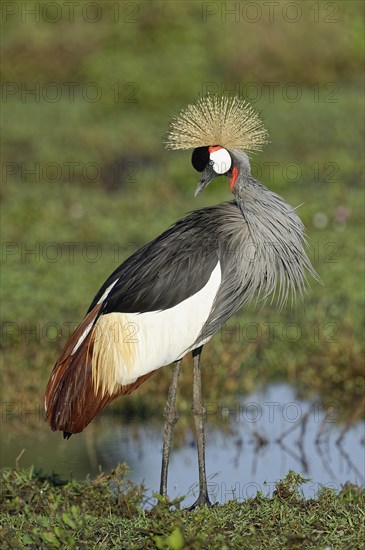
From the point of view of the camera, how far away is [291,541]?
384 centimetres

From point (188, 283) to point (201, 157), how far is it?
0.58m

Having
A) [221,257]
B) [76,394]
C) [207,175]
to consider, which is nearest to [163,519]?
[76,394]

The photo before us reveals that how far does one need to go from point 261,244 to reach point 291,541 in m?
1.41

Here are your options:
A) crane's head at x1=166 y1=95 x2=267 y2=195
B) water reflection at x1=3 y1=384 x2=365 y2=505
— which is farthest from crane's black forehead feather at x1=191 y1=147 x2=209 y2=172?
water reflection at x1=3 y1=384 x2=365 y2=505

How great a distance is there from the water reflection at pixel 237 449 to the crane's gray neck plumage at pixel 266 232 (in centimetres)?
113

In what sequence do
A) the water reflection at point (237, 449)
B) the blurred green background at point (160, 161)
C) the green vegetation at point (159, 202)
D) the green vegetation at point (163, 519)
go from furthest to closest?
the blurred green background at point (160, 161)
the water reflection at point (237, 449)
the green vegetation at point (159, 202)
the green vegetation at point (163, 519)

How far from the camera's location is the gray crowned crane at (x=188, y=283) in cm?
480

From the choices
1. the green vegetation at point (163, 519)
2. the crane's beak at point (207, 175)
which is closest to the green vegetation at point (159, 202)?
the green vegetation at point (163, 519)

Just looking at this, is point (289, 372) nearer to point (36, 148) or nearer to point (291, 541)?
point (291, 541)

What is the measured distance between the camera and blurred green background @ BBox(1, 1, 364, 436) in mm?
6965

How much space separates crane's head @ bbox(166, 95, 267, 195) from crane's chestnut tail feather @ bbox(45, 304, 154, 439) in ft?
2.60

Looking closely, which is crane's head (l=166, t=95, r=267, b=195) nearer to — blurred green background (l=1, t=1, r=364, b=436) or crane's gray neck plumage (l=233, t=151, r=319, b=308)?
crane's gray neck plumage (l=233, t=151, r=319, b=308)

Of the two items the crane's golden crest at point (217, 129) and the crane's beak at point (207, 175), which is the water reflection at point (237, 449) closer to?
the crane's beak at point (207, 175)

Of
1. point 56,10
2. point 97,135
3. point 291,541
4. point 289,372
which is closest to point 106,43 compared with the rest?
point 56,10
